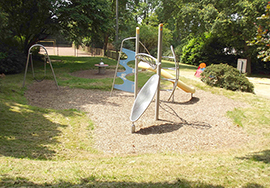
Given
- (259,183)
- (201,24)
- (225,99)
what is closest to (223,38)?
(201,24)

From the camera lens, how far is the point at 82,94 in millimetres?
10266

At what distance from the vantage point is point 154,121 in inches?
289

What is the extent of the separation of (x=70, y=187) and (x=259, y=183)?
2.77 m

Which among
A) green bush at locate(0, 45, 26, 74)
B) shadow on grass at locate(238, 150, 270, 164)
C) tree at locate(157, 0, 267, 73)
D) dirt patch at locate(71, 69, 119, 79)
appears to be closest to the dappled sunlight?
shadow on grass at locate(238, 150, 270, 164)

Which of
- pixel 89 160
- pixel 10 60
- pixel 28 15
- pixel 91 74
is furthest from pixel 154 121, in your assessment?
pixel 28 15

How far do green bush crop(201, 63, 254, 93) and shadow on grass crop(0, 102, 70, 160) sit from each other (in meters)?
8.79

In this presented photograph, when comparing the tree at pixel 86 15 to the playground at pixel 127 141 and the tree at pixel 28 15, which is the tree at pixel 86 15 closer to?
the tree at pixel 28 15

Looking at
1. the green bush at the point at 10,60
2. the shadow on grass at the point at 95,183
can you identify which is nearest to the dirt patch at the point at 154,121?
the shadow on grass at the point at 95,183

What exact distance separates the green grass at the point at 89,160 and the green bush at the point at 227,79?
3.79 metres

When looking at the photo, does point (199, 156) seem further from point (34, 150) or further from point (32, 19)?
point (32, 19)

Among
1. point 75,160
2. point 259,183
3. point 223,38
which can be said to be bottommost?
point 75,160

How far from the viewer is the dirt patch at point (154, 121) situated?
5754mm

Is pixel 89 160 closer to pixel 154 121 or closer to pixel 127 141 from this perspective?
pixel 127 141

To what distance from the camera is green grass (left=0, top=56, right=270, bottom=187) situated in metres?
3.44
